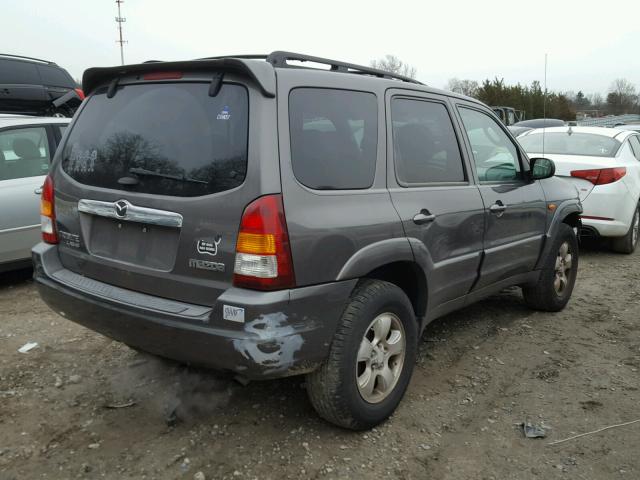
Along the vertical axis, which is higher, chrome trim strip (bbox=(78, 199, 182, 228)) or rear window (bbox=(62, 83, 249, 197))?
rear window (bbox=(62, 83, 249, 197))

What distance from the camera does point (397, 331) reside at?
308 centimetres

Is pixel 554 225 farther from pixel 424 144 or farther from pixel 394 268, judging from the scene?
pixel 394 268

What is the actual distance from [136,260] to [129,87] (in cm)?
90

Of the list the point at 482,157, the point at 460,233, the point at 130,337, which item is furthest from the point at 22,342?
the point at 482,157

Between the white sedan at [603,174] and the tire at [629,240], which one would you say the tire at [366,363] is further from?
the tire at [629,240]

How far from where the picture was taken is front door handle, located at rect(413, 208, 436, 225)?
3093mm

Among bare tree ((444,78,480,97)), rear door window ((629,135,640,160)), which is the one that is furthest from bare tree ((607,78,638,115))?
rear door window ((629,135,640,160))

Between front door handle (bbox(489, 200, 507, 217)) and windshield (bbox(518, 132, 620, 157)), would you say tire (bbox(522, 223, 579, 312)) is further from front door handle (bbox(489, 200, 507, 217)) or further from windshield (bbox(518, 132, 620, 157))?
windshield (bbox(518, 132, 620, 157))

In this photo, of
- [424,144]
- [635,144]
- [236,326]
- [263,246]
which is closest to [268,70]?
[263,246]

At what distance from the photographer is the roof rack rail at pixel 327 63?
273 cm

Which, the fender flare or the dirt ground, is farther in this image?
the fender flare

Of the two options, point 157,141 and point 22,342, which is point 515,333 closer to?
point 157,141

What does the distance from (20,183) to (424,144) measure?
3.90 meters

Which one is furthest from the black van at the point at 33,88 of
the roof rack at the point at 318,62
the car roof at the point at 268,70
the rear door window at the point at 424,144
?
the rear door window at the point at 424,144
